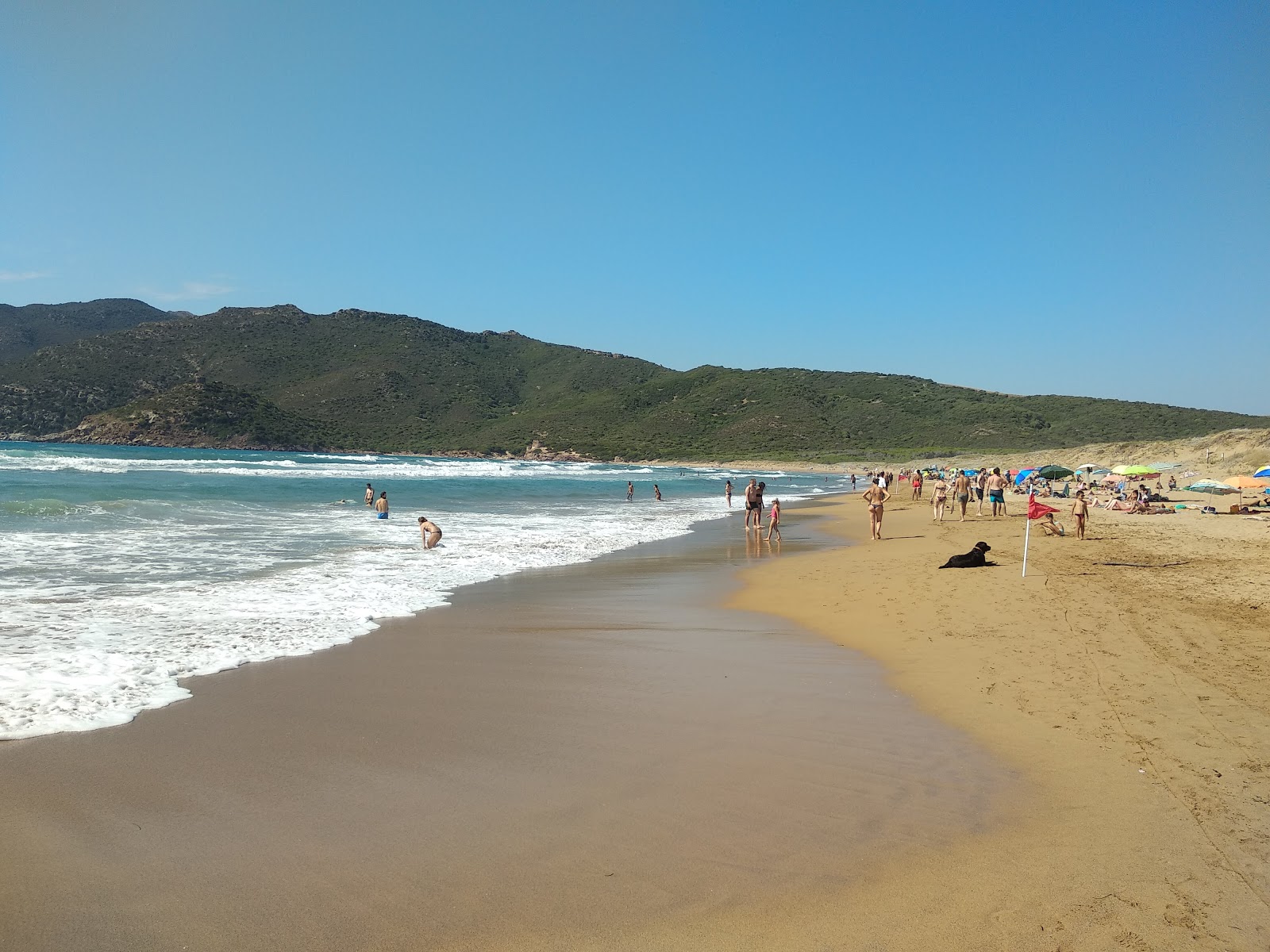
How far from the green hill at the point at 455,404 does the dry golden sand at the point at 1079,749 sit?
85178mm

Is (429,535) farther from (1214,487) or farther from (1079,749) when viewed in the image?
(1214,487)

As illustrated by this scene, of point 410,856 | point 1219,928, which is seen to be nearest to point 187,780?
point 410,856

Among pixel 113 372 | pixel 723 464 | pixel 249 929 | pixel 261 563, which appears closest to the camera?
pixel 249 929

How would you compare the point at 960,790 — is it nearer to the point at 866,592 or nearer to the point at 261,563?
the point at 866,592

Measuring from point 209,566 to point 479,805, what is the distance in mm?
10841

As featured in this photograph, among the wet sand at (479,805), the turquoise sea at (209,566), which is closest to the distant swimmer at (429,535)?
the turquoise sea at (209,566)

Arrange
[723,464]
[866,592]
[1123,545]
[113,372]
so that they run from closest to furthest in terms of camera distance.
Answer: [866,592] → [1123,545] → [723,464] → [113,372]

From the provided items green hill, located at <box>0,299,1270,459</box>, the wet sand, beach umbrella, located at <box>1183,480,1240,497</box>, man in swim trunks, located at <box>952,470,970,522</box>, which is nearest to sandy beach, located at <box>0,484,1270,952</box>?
the wet sand

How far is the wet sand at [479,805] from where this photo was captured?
11.0 feet

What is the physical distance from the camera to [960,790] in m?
4.75

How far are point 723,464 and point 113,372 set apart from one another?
3278 inches

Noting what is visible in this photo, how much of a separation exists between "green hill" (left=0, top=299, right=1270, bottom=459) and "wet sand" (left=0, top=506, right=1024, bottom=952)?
9092 centimetres

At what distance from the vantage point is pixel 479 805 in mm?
4410

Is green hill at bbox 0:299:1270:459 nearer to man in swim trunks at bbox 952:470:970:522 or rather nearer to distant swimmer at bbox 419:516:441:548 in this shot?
man in swim trunks at bbox 952:470:970:522
